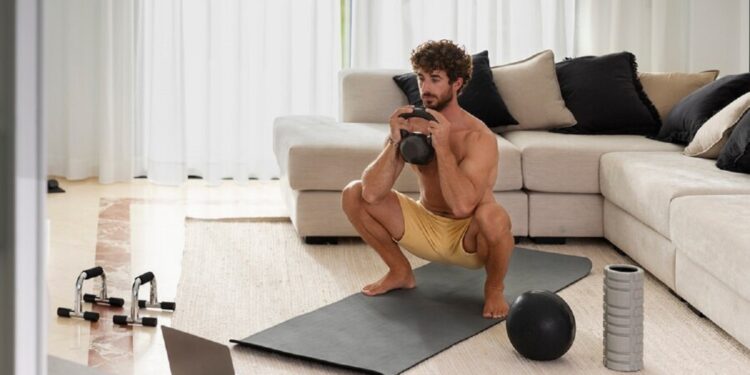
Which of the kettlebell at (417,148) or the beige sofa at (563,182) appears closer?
the kettlebell at (417,148)

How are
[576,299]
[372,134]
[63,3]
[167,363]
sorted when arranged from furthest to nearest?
[63,3] < [372,134] < [576,299] < [167,363]

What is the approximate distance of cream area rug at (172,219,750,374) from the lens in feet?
9.43

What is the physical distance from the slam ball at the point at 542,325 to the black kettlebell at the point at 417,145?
58 centimetres

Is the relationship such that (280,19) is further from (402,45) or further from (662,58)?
(662,58)

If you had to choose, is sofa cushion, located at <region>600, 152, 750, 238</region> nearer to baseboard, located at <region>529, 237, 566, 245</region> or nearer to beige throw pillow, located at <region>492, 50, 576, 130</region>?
baseboard, located at <region>529, 237, 566, 245</region>

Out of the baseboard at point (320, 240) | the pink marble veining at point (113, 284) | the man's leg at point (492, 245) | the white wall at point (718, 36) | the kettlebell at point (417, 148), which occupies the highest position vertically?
the white wall at point (718, 36)

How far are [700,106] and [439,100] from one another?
5.88 ft

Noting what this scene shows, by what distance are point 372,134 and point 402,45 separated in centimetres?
181

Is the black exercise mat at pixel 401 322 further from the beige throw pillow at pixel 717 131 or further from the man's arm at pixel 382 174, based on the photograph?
the beige throw pillow at pixel 717 131

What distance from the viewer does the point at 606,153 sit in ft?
14.8

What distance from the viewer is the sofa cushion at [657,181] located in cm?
365

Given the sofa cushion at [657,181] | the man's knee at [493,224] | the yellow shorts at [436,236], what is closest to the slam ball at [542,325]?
the man's knee at [493,224]

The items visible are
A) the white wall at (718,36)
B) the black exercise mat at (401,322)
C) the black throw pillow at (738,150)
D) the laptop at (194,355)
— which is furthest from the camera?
the white wall at (718,36)

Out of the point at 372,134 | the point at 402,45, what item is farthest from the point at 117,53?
the point at 372,134
